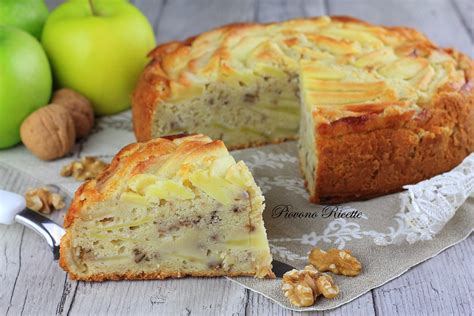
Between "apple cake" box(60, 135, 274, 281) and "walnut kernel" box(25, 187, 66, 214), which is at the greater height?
"apple cake" box(60, 135, 274, 281)

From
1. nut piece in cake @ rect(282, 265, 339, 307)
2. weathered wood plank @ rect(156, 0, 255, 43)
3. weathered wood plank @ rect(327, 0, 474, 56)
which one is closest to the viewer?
nut piece in cake @ rect(282, 265, 339, 307)

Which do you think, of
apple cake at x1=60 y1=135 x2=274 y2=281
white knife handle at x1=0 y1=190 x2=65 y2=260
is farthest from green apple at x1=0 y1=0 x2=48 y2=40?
apple cake at x1=60 y1=135 x2=274 y2=281

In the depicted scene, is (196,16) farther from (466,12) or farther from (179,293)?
(179,293)

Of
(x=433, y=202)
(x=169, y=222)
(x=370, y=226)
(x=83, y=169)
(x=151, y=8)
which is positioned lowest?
(x=151, y=8)

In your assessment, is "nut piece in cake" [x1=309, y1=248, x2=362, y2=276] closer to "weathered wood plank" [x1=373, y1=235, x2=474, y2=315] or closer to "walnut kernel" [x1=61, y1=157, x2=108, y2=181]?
"weathered wood plank" [x1=373, y1=235, x2=474, y2=315]

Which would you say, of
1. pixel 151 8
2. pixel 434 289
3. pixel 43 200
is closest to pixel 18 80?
pixel 43 200

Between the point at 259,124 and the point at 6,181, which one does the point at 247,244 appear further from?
the point at 6,181

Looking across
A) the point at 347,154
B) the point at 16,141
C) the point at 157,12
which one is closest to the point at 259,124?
the point at 347,154
